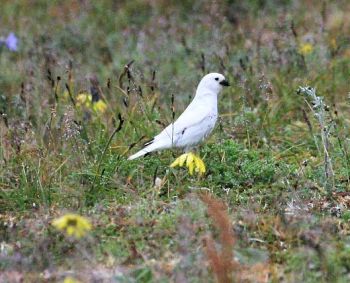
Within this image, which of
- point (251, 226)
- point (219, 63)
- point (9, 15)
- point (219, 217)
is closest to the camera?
point (219, 217)

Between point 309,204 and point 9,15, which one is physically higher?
point 9,15

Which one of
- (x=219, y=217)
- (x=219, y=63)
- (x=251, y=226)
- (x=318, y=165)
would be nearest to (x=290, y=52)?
(x=219, y=63)

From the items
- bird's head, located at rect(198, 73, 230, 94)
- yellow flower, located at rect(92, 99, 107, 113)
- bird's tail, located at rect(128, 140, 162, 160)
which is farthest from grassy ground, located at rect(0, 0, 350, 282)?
bird's head, located at rect(198, 73, 230, 94)

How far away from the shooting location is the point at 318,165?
6910mm

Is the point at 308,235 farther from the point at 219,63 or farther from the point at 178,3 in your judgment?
the point at 178,3

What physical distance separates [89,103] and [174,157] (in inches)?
46.7

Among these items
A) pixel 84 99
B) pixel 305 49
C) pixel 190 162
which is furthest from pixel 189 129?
pixel 305 49

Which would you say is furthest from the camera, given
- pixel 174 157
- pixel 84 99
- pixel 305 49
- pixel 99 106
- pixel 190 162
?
pixel 305 49

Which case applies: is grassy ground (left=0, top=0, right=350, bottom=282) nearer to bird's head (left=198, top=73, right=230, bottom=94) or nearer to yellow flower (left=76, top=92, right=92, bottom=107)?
yellow flower (left=76, top=92, right=92, bottom=107)

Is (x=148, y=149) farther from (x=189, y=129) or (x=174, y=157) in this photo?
(x=174, y=157)

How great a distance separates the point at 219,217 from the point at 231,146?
2.27 m

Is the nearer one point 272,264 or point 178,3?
point 272,264

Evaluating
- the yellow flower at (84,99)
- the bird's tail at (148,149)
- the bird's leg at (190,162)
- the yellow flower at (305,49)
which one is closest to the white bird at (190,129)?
the bird's tail at (148,149)

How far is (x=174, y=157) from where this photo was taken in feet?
22.6
